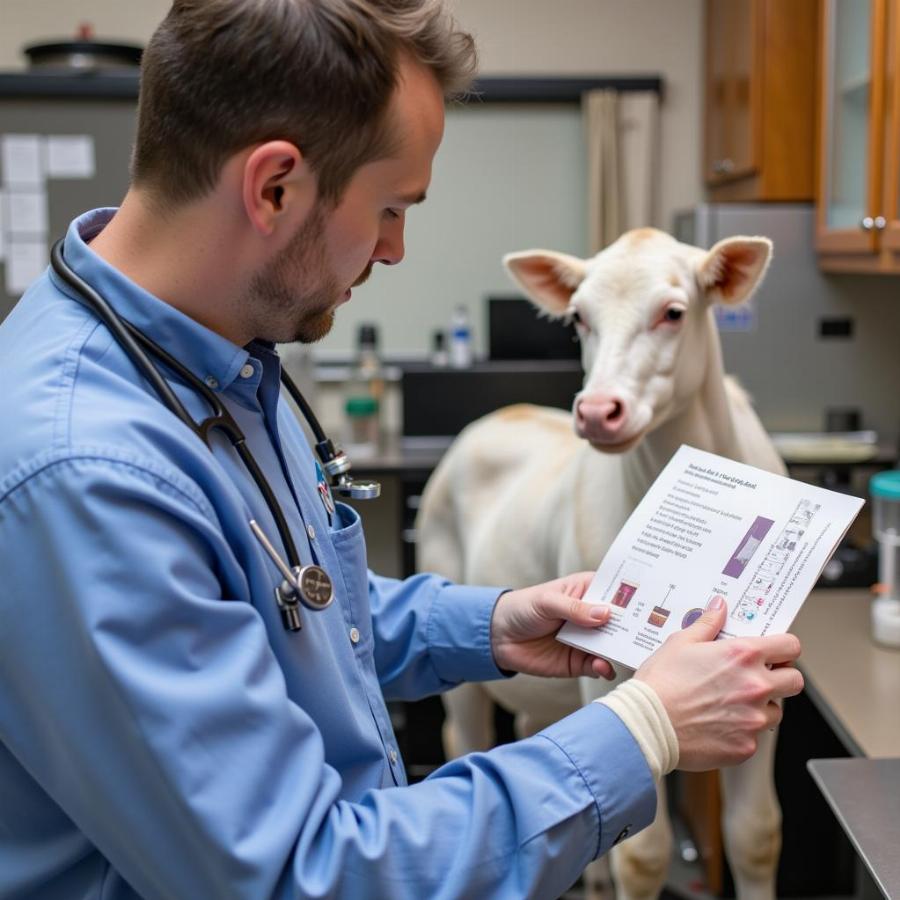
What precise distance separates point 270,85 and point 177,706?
44 cm

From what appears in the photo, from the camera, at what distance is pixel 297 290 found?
0.82 metres

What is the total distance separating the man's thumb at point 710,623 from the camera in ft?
3.02

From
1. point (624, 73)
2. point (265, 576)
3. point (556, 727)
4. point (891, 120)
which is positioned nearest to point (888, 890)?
point (556, 727)

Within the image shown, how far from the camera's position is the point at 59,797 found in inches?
27.6

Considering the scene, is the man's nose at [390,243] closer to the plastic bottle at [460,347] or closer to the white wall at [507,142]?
the plastic bottle at [460,347]

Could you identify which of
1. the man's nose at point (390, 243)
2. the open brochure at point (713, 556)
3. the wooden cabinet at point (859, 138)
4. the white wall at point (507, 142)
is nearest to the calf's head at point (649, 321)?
the open brochure at point (713, 556)

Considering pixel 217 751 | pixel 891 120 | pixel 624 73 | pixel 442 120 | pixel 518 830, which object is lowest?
pixel 518 830

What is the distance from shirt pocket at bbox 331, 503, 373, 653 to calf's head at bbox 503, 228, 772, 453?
46 centimetres

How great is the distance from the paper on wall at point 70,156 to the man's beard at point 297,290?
2872mm

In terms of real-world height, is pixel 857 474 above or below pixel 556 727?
below

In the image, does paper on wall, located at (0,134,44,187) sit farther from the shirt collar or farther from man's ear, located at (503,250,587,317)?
the shirt collar

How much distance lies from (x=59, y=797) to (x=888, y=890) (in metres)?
0.75

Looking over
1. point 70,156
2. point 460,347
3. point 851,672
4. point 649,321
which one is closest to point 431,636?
point 649,321

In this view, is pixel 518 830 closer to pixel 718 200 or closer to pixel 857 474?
pixel 857 474
